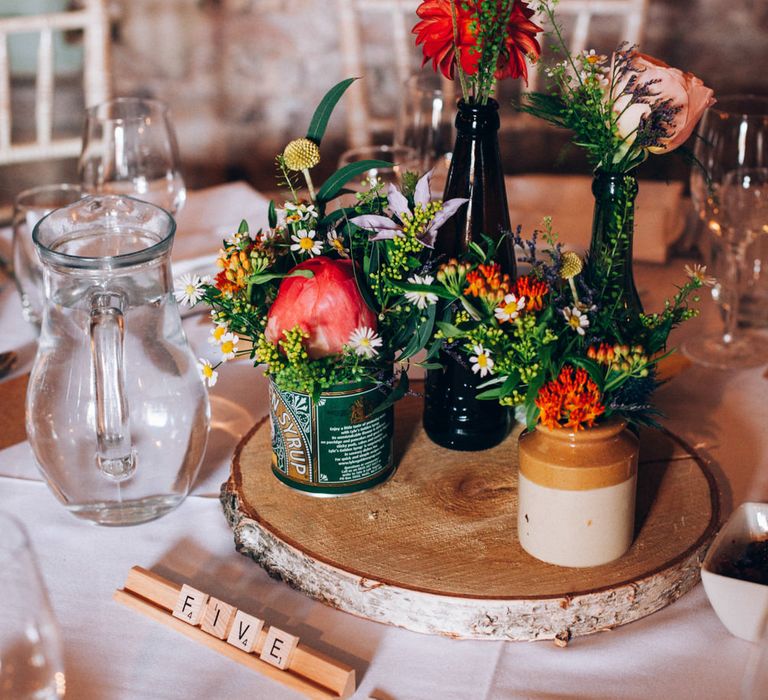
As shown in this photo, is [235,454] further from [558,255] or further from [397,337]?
[558,255]

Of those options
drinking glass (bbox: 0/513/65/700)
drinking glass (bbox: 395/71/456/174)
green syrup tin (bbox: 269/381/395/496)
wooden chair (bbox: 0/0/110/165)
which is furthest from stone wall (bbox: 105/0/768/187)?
drinking glass (bbox: 0/513/65/700)

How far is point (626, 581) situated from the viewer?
0.77 metres

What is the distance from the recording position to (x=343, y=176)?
2.69 ft

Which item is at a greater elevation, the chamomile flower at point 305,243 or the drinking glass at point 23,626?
the chamomile flower at point 305,243

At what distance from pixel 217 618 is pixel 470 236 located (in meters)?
0.40

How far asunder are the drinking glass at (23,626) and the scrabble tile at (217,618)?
0.23 m

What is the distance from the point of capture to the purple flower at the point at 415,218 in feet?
2.54

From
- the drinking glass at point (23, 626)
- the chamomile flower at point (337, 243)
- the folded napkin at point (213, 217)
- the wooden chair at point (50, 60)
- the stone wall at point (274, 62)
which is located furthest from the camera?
the stone wall at point (274, 62)

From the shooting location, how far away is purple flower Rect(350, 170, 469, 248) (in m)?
A: 0.77

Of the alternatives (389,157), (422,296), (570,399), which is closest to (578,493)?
(570,399)

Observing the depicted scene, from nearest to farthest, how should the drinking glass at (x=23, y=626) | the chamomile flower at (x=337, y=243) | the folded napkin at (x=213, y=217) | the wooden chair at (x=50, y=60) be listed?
the drinking glass at (x=23, y=626) < the chamomile flower at (x=337, y=243) < the folded napkin at (x=213, y=217) < the wooden chair at (x=50, y=60)

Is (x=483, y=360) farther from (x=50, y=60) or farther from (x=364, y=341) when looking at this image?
(x=50, y=60)

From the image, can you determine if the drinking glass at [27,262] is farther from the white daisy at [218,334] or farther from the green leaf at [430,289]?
the green leaf at [430,289]

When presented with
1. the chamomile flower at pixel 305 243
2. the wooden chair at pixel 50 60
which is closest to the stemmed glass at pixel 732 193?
the chamomile flower at pixel 305 243
